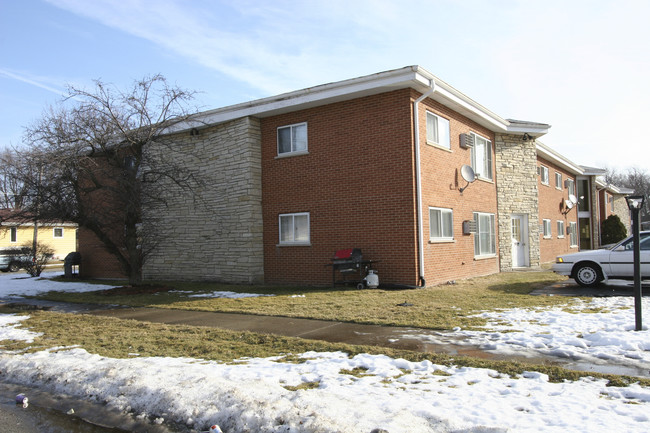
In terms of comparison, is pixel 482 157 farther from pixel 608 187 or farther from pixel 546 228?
pixel 608 187

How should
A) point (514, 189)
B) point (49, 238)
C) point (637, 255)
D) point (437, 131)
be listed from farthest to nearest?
point (49, 238), point (514, 189), point (437, 131), point (637, 255)

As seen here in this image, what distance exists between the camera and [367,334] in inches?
291

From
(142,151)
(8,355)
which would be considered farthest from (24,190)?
(8,355)

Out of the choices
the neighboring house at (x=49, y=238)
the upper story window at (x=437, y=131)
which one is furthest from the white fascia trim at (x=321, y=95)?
the neighboring house at (x=49, y=238)

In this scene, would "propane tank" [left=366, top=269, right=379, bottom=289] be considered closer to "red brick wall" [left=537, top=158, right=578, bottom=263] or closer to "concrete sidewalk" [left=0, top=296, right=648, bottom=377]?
"concrete sidewalk" [left=0, top=296, right=648, bottom=377]

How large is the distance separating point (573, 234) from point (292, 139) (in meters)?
20.8

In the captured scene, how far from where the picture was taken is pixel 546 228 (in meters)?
23.5

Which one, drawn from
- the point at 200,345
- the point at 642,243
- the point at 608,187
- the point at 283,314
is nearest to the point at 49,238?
the point at 283,314

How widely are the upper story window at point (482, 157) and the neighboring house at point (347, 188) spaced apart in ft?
0.24

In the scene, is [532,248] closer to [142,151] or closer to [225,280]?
[225,280]

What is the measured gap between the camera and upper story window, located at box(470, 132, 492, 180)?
1693cm

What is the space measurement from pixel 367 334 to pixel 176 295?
7.48 metres

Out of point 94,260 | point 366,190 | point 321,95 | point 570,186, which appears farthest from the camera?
point 570,186

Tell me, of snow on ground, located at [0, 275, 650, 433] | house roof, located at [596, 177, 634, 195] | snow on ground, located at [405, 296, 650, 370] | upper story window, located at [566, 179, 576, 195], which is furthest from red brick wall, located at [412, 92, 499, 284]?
house roof, located at [596, 177, 634, 195]
